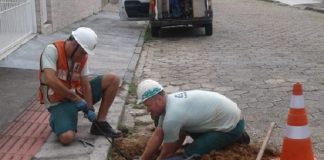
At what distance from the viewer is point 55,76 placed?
16.7 feet

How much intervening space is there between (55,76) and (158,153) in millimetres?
1202

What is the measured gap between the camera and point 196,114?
452cm

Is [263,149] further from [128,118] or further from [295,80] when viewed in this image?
[295,80]

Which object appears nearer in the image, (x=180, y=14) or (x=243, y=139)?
(x=243, y=139)

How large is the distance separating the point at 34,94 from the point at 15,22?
11.5ft

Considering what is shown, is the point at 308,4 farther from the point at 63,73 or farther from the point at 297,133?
the point at 297,133

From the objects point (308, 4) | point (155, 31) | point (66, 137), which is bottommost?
point (66, 137)

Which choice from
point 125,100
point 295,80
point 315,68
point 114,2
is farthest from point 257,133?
point 114,2

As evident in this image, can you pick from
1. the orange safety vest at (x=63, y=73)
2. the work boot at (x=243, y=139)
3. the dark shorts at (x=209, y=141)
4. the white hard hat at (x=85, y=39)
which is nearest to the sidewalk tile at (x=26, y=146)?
the orange safety vest at (x=63, y=73)

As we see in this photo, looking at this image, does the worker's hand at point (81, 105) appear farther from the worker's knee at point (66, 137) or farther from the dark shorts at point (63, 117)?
the worker's knee at point (66, 137)

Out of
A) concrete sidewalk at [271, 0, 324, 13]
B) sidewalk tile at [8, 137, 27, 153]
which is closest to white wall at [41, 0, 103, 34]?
sidewalk tile at [8, 137, 27, 153]

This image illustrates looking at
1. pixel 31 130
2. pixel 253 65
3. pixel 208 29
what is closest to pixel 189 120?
pixel 31 130

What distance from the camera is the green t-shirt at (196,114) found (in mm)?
4371

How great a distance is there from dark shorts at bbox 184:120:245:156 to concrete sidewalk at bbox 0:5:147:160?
0.80 metres
